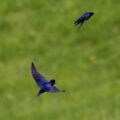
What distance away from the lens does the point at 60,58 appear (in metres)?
17.3

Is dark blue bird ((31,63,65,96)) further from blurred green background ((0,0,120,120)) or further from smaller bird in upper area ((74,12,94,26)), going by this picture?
blurred green background ((0,0,120,120))

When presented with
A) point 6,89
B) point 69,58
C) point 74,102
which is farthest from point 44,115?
point 69,58

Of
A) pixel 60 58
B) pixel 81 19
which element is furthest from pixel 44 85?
pixel 60 58

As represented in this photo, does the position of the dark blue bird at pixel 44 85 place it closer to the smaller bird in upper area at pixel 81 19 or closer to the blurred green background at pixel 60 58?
the smaller bird in upper area at pixel 81 19

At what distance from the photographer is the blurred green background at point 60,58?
1392cm

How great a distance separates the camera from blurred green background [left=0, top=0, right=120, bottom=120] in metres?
13.9

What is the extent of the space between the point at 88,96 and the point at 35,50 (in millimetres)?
3968

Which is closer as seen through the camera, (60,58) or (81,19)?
(81,19)

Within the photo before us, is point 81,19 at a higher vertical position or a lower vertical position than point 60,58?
lower

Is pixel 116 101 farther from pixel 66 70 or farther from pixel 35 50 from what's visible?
pixel 35 50

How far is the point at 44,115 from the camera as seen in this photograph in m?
13.4

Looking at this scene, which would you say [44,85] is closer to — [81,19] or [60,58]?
[81,19]

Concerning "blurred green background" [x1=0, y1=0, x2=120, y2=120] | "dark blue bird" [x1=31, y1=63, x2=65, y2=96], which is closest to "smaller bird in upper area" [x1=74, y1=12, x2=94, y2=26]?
"dark blue bird" [x1=31, y1=63, x2=65, y2=96]

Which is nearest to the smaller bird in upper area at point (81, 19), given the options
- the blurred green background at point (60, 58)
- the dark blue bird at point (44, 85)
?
the dark blue bird at point (44, 85)
